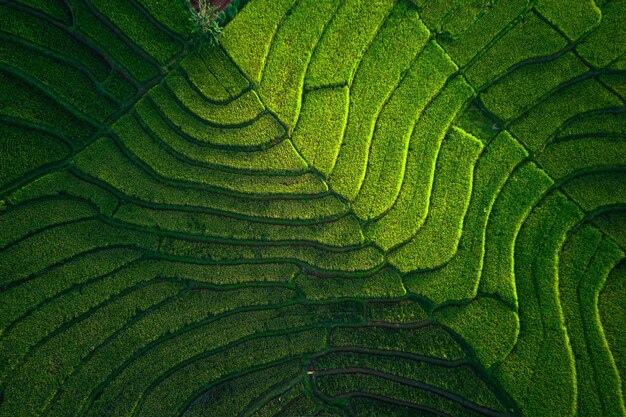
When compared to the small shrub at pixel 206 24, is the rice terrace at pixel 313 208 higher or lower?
lower

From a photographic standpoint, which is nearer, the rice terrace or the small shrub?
the rice terrace

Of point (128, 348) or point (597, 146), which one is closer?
point (128, 348)

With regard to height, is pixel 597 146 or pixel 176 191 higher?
pixel 176 191

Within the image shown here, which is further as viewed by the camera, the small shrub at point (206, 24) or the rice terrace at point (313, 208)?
the small shrub at point (206, 24)

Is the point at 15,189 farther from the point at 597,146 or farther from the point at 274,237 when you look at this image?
the point at 597,146

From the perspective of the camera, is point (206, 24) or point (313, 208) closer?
point (206, 24)

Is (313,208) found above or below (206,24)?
below

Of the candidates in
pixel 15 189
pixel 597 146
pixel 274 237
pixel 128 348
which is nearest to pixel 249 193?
pixel 274 237

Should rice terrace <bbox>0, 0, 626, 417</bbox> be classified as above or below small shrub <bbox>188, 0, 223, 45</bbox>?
below
